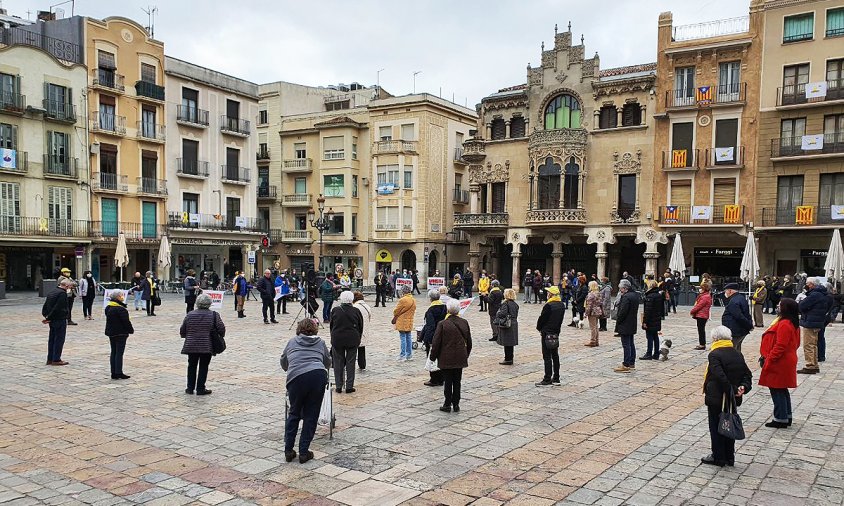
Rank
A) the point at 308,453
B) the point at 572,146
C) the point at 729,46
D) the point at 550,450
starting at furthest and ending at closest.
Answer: the point at 572,146, the point at 729,46, the point at 550,450, the point at 308,453

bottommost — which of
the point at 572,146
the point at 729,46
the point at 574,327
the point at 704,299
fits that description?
the point at 574,327

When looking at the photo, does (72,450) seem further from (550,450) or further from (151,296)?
(151,296)

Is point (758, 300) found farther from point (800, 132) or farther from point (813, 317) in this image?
point (800, 132)

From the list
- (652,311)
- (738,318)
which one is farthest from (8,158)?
(738,318)

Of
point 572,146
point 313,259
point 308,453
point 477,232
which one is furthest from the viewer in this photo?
point 313,259

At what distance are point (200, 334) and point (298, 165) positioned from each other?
4073cm

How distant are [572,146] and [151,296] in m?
25.5

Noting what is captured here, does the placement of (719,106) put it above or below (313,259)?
above

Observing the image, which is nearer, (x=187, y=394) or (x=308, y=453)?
(x=308, y=453)

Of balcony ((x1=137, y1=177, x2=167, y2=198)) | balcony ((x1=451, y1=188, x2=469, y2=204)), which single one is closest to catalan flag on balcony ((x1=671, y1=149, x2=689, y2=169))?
balcony ((x1=451, y1=188, x2=469, y2=204))

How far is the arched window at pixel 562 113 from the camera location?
38.8m

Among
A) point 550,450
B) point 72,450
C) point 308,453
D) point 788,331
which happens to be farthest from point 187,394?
point 788,331

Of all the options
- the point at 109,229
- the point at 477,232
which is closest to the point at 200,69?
the point at 109,229

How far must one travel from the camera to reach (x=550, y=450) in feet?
25.2
